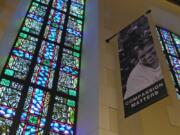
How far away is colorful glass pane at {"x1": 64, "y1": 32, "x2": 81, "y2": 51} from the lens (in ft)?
18.0

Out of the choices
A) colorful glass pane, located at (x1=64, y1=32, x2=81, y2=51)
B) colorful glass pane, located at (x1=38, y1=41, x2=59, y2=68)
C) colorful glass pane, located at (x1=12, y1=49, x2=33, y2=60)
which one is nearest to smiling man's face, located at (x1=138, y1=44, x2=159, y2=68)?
colorful glass pane, located at (x1=38, y1=41, x2=59, y2=68)

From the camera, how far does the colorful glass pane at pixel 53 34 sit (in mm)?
5418

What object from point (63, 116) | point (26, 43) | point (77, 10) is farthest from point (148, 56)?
point (77, 10)

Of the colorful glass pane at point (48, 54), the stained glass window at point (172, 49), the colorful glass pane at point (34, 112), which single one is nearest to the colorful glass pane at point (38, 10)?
the colorful glass pane at point (48, 54)

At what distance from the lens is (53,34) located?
5523 millimetres

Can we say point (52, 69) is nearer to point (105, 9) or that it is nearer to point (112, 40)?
point (112, 40)

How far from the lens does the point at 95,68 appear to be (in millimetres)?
4547

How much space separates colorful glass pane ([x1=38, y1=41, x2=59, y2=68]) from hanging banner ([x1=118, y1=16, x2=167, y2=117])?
1174mm

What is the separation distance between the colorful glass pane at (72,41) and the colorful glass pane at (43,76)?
0.85 meters

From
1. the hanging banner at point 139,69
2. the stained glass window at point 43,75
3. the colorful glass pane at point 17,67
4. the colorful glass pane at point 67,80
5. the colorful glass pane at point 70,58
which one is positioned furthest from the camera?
the colorful glass pane at point 70,58

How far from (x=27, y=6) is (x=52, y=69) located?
1593 millimetres

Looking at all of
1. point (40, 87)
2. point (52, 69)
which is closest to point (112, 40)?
point (52, 69)

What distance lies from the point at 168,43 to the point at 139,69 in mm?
3577

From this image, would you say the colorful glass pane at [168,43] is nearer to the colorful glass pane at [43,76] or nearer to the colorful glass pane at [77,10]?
the colorful glass pane at [77,10]
